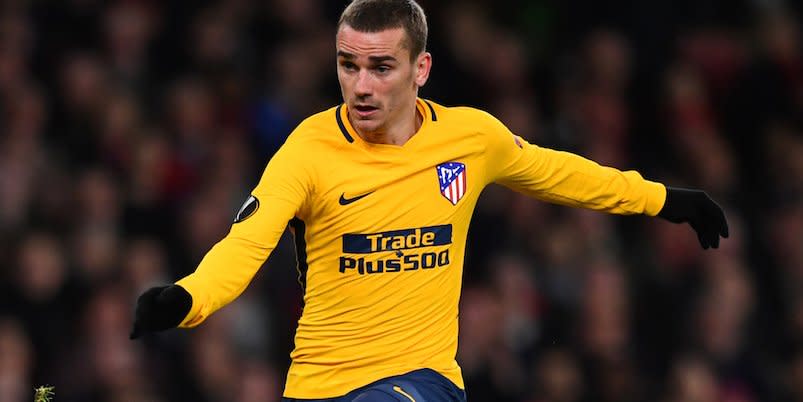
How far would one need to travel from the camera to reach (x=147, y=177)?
10656 mm

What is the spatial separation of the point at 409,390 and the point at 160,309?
1149mm

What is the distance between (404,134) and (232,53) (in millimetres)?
6370

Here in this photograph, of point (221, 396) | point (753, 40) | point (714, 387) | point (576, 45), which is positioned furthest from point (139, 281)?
point (753, 40)

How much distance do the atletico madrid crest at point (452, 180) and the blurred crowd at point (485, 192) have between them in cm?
347

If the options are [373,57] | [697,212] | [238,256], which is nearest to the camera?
[238,256]

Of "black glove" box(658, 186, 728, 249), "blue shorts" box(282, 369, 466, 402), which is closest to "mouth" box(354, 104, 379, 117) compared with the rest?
"blue shorts" box(282, 369, 466, 402)

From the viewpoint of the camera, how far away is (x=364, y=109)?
5.53 m

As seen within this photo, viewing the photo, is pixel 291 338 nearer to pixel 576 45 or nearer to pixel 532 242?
pixel 532 242

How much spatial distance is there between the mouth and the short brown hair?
0.84 ft

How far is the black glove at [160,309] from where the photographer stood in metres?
4.67

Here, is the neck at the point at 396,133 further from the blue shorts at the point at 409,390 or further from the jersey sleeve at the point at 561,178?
the blue shorts at the point at 409,390

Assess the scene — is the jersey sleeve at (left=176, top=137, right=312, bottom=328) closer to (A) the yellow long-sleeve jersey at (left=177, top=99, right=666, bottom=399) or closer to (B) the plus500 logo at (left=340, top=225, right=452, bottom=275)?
(A) the yellow long-sleeve jersey at (left=177, top=99, right=666, bottom=399)

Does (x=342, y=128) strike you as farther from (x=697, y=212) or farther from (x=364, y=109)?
(x=697, y=212)

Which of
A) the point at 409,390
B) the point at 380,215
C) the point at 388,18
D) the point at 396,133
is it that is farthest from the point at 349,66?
the point at 409,390
